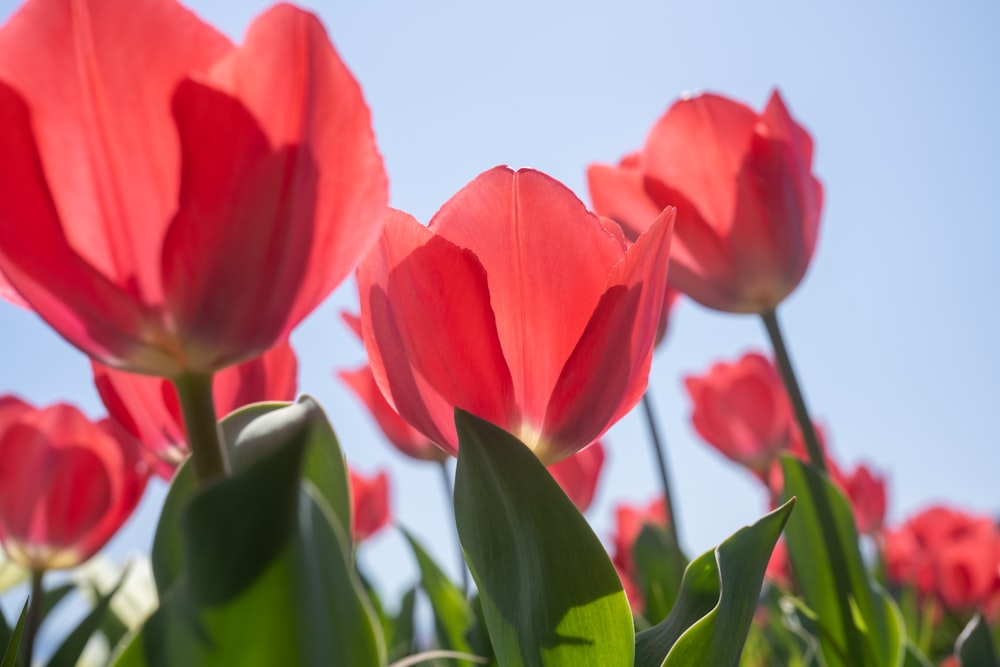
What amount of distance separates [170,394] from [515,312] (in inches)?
9.5

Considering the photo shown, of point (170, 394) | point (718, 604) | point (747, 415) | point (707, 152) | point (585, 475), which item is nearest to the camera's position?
point (718, 604)

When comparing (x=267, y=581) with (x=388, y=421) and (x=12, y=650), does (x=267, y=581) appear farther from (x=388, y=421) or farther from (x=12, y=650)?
(x=388, y=421)

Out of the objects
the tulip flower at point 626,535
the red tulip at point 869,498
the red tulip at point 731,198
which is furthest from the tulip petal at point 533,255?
the red tulip at point 869,498

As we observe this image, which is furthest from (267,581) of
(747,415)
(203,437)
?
(747,415)

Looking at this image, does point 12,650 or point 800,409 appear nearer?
point 12,650

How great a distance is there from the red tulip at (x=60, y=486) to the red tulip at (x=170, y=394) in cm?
24

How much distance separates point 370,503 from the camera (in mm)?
1780

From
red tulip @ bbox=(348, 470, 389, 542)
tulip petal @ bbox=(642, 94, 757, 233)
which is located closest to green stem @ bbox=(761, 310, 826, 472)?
tulip petal @ bbox=(642, 94, 757, 233)

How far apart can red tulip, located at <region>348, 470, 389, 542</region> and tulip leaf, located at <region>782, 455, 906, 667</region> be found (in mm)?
837

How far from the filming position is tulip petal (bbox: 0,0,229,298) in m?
0.31

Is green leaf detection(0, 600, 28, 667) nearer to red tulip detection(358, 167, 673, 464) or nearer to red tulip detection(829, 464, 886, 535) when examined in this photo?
red tulip detection(358, 167, 673, 464)

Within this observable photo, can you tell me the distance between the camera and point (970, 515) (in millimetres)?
1977

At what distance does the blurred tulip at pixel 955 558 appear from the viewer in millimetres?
1537

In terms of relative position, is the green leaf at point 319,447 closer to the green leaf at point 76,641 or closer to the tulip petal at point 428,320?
the tulip petal at point 428,320
